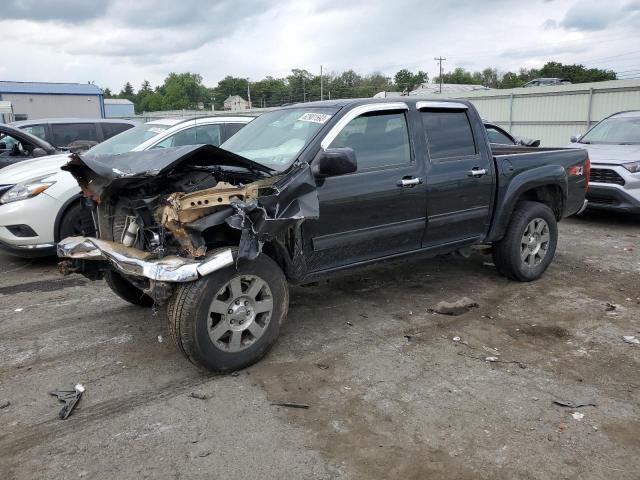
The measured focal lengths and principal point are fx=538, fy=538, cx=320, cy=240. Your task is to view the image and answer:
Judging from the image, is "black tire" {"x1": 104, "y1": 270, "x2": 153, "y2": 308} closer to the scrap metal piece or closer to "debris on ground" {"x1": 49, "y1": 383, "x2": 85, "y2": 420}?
the scrap metal piece

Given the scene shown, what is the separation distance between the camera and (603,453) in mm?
2867

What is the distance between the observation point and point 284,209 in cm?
359

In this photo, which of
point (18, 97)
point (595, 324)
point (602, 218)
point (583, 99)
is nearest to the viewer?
point (595, 324)

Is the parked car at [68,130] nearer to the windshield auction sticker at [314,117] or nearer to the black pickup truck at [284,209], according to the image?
the black pickup truck at [284,209]

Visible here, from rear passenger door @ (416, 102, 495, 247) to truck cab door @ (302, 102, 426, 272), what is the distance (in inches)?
7.1

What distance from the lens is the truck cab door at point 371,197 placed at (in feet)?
13.6

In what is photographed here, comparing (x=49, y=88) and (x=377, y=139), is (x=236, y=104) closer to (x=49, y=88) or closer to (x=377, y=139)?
(x=49, y=88)

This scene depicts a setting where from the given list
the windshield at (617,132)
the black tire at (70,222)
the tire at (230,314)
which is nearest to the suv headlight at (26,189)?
the black tire at (70,222)

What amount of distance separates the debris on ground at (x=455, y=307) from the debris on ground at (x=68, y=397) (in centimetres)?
302

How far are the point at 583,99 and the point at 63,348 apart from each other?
17155mm

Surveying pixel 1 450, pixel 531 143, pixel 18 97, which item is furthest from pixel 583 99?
pixel 18 97

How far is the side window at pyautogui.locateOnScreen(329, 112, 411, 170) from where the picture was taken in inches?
172

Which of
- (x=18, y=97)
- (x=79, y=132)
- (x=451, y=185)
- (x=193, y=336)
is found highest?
(x=18, y=97)

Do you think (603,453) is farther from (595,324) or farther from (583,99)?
(583,99)
